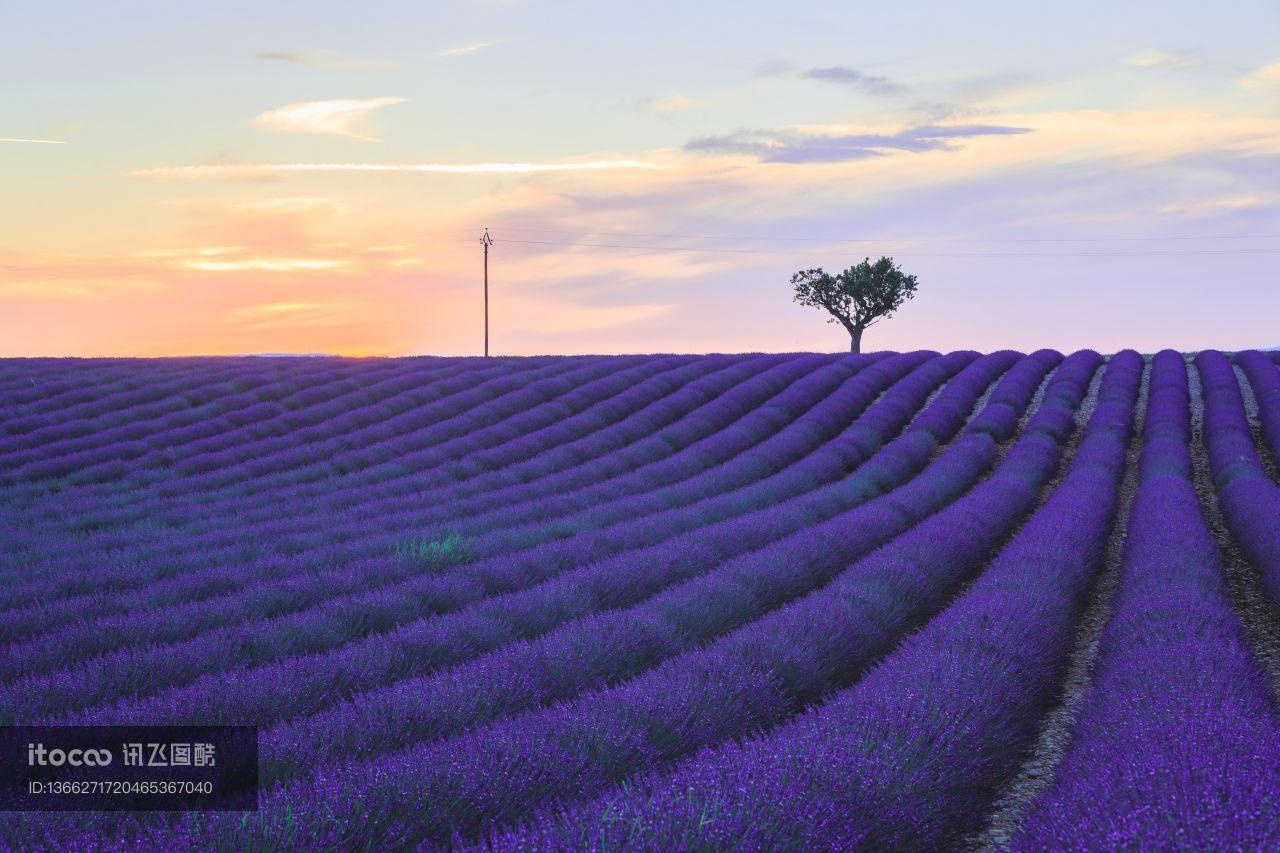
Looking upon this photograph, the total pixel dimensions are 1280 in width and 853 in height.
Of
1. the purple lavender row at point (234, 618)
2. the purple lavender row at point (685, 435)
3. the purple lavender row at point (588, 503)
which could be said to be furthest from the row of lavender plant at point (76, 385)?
the purple lavender row at point (234, 618)

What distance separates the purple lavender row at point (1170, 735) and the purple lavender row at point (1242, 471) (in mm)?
1629

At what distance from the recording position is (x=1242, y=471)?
11.7m

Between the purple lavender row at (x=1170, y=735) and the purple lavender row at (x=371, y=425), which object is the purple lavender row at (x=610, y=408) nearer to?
the purple lavender row at (x=371, y=425)

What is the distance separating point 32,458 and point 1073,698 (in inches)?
527

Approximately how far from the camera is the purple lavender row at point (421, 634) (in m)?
4.11

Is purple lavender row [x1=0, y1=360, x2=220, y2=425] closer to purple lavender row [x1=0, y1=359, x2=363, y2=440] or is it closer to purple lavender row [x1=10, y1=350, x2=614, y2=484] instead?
purple lavender row [x1=0, y1=359, x2=363, y2=440]

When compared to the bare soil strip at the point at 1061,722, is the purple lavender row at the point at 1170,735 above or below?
above

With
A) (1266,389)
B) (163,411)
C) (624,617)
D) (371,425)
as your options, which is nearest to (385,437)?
(371,425)

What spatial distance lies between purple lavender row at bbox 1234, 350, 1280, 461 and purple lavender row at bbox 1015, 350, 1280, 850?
9.60m

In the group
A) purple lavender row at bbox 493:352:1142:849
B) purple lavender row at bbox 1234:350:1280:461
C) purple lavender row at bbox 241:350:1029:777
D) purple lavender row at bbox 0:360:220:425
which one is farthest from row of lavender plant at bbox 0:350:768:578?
purple lavender row at bbox 1234:350:1280:461
